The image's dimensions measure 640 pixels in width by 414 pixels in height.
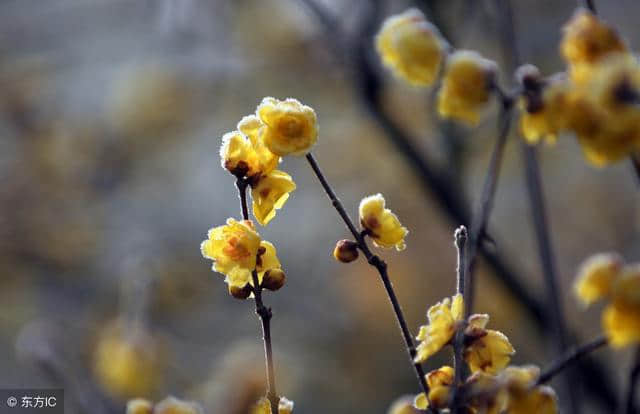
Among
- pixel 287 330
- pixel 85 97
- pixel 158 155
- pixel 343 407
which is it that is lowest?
pixel 343 407

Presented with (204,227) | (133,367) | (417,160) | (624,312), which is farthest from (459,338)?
(204,227)

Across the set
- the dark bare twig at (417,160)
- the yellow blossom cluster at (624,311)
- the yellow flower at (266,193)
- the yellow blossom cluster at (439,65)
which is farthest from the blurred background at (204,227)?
the yellow blossom cluster at (624,311)

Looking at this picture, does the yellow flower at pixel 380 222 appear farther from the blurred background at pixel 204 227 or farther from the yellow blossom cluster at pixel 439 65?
the blurred background at pixel 204 227

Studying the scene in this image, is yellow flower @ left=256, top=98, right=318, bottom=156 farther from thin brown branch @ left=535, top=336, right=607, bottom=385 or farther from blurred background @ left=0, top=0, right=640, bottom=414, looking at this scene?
blurred background @ left=0, top=0, right=640, bottom=414

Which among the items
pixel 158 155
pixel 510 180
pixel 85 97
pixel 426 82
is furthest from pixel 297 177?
Result: pixel 426 82

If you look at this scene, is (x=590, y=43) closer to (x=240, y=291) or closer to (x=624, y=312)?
(x=624, y=312)

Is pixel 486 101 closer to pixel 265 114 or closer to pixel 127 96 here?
pixel 265 114
